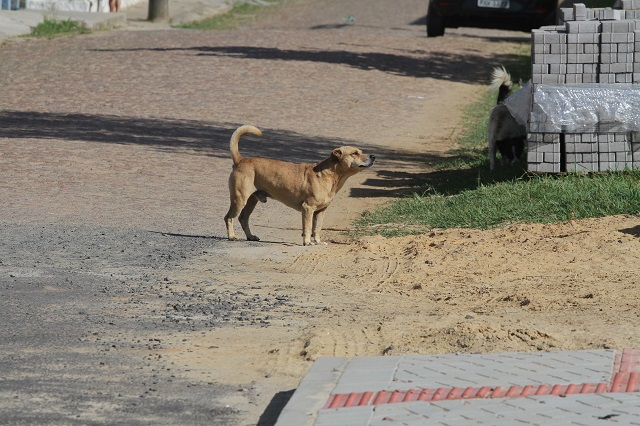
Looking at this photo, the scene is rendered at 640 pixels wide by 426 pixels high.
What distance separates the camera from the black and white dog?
12352 millimetres

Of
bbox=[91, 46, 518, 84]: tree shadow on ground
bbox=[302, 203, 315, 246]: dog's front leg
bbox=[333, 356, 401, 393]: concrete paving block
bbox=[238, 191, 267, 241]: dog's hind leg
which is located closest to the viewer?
bbox=[333, 356, 401, 393]: concrete paving block

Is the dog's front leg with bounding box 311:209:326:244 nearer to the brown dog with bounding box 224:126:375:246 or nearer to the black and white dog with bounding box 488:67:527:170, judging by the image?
the brown dog with bounding box 224:126:375:246

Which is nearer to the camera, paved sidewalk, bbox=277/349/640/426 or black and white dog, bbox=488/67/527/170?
paved sidewalk, bbox=277/349/640/426

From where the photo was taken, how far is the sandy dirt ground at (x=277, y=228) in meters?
6.33

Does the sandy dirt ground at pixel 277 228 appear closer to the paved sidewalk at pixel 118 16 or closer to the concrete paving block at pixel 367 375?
the concrete paving block at pixel 367 375

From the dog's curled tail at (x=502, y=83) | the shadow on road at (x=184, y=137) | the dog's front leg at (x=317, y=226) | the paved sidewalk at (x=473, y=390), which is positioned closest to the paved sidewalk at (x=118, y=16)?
the shadow on road at (x=184, y=137)

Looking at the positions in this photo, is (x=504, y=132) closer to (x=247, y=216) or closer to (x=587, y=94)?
(x=587, y=94)

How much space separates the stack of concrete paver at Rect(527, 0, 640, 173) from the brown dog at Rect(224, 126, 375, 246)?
2.46m

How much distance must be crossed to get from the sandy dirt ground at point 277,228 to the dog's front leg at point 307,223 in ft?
0.59

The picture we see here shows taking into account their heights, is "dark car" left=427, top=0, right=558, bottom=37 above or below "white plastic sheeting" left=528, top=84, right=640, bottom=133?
above

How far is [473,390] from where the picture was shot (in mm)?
5137

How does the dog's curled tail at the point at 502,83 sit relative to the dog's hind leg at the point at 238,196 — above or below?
above

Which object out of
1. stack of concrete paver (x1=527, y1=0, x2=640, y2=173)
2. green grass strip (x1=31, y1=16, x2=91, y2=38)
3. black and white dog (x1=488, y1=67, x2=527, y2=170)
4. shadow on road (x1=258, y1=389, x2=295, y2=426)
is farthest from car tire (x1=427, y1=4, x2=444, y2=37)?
shadow on road (x1=258, y1=389, x2=295, y2=426)

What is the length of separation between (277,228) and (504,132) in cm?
334
